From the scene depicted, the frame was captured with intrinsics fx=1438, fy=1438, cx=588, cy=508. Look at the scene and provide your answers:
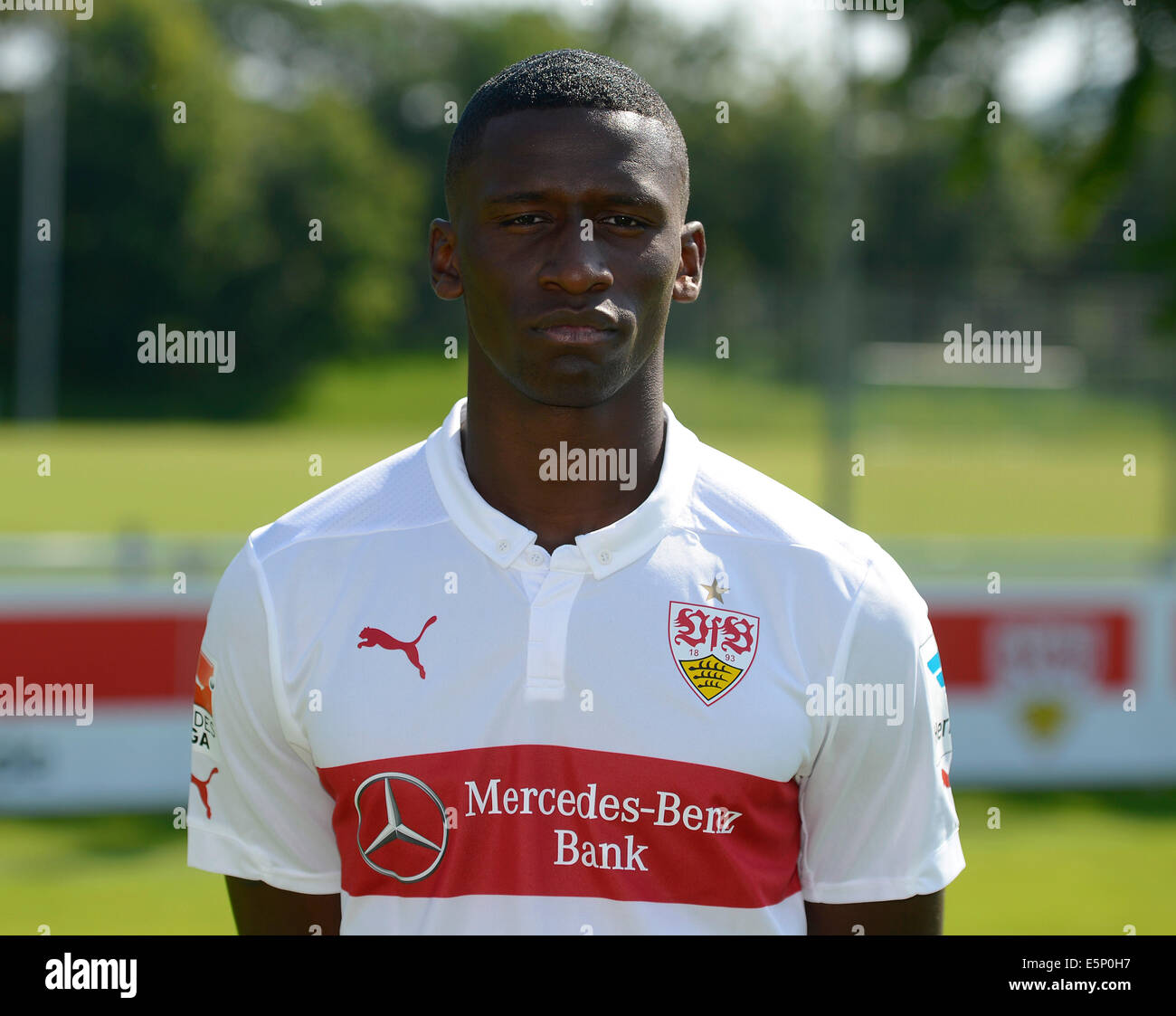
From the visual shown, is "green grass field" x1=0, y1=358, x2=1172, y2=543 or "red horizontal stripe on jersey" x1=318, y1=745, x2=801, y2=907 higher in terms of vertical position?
"green grass field" x1=0, y1=358, x2=1172, y2=543

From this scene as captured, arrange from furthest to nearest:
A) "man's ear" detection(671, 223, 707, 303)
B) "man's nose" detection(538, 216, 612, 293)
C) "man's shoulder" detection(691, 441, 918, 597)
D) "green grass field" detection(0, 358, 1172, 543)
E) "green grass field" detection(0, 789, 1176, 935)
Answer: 1. "green grass field" detection(0, 358, 1172, 543)
2. "green grass field" detection(0, 789, 1176, 935)
3. "man's ear" detection(671, 223, 707, 303)
4. "man's shoulder" detection(691, 441, 918, 597)
5. "man's nose" detection(538, 216, 612, 293)

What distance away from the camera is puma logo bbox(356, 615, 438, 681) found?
6.33 feet

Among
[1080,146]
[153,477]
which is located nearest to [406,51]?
[153,477]

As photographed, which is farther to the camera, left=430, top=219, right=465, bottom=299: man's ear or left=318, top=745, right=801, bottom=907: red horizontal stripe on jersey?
left=430, top=219, right=465, bottom=299: man's ear

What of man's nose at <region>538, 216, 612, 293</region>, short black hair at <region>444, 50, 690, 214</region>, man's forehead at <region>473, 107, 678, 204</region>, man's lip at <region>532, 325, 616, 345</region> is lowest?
man's lip at <region>532, 325, 616, 345</region>

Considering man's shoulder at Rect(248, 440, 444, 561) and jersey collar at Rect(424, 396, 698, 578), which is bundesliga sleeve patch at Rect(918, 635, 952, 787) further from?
man's shoulder at Rect(248, 440, 444, 561)

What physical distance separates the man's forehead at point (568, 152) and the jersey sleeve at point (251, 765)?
2.09 ft

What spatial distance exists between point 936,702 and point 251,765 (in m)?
0.98

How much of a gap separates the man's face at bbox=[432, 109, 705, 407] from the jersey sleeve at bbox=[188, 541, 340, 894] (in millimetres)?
501

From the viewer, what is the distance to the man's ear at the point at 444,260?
2043mm

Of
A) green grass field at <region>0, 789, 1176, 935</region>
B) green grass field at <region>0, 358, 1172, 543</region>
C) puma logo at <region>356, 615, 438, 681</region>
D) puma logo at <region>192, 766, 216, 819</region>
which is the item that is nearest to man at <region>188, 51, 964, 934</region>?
puma logo at <region>356, 615, 438, 681</region>

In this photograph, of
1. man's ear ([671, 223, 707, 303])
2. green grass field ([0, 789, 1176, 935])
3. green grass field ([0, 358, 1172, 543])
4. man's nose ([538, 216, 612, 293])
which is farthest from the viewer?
green grass field ([0, 358, 1172, 543])
